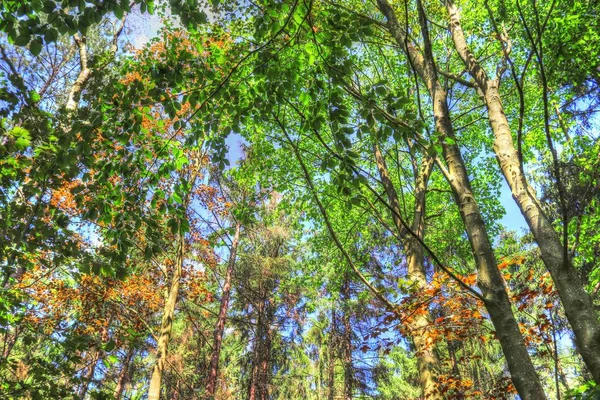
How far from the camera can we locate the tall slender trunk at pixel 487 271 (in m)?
1.78

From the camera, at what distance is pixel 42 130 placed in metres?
2.62

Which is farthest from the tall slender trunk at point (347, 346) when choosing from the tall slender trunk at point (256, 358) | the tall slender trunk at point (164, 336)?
the tall slender trunk at point (164, 336)

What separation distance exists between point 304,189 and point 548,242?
289 inches

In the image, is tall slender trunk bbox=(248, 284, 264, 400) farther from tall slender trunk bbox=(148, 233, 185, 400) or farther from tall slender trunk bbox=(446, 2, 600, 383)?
tall slender trunk bbox=(446, 2, 600, 383)

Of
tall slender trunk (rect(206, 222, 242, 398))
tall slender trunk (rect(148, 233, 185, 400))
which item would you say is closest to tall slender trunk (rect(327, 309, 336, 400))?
tall slender trunk (rect(206, 222, 242, 398))

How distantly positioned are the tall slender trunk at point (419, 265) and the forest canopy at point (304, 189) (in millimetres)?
34

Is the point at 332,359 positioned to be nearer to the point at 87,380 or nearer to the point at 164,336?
the point at 164,336

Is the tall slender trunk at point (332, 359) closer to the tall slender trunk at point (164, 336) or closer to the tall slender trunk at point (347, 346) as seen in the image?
the tall slender trunk at point (347, 346)

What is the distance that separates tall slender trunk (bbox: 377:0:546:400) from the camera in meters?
1.78

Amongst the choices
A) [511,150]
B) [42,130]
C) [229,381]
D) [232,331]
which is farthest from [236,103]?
[232,331]

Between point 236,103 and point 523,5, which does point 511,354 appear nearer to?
point 236,103

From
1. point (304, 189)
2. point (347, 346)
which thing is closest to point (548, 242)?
point (304, 189)

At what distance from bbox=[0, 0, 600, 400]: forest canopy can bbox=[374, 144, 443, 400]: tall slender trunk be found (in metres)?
0.03

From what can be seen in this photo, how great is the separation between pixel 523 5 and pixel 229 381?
45.7ft
